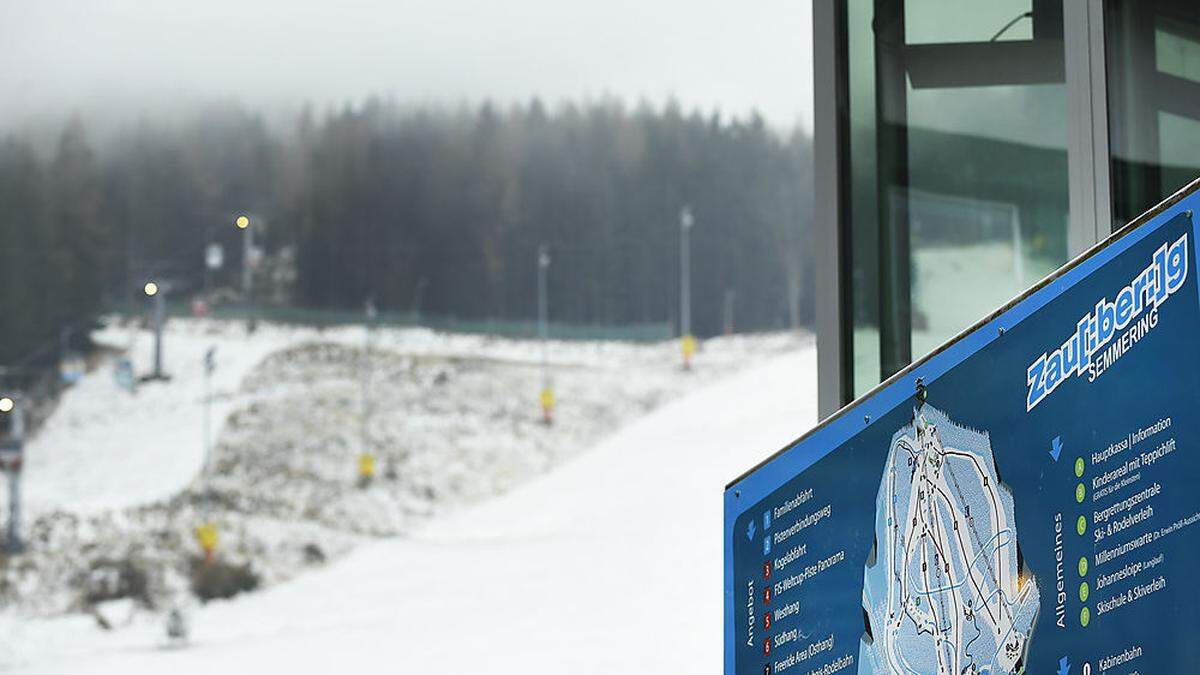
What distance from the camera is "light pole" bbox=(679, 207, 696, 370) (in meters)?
19.6

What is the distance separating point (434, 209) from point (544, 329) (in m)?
2.35

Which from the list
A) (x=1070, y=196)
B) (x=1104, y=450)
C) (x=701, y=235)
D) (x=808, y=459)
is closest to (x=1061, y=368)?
(x=1104, y=450)

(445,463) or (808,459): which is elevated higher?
(808,459)

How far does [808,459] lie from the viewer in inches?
41.7

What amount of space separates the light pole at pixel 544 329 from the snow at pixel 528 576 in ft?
0.83

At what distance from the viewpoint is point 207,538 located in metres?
17.5

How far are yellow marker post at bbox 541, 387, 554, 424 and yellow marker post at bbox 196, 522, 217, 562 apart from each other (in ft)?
12.9

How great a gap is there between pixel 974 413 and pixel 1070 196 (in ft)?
2.38

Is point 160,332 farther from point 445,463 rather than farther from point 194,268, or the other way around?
point 445,463

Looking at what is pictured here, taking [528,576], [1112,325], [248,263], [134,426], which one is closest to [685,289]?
[528,576]

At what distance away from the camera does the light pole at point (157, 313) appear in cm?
1747

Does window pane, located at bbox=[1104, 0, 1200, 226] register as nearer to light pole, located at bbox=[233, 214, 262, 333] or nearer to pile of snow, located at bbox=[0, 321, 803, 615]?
pile of snow, located at bbox=[0, 321, 803, 615]

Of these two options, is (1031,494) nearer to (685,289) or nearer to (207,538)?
(207,538)

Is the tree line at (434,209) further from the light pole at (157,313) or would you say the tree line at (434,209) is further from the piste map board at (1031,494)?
the piste map board at (1031,494)
